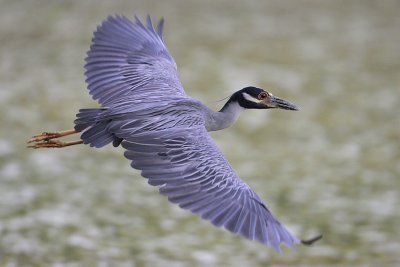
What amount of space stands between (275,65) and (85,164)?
19.3ft

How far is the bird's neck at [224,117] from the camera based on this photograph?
8.61m

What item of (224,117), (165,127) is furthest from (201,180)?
(224,117)

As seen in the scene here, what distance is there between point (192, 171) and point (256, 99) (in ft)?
6.10

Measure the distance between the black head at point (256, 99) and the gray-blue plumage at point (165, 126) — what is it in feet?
0.03

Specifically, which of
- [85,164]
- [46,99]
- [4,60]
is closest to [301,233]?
[85,164]

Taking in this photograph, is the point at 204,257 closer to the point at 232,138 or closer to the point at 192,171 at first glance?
the point at 232,138

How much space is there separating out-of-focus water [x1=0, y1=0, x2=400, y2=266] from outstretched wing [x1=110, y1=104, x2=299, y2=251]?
3.89 meters

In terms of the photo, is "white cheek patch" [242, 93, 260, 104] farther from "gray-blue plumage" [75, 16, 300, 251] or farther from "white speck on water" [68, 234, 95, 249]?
"white speck on water" [68, 234, 95, 249]

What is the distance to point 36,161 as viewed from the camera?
576 inches

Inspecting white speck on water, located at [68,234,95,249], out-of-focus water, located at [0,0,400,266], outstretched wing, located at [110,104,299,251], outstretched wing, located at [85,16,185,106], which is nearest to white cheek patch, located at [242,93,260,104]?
outstretched wing, located at [85,16,185,106]

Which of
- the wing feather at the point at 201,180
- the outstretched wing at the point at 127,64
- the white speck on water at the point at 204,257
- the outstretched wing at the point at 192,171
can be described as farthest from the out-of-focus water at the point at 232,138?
the wing feather at the point at 201,180

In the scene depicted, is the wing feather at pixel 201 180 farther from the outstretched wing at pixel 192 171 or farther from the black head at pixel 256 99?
the black head at pixel 256 99

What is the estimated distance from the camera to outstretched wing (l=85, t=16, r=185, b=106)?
29.4 ft

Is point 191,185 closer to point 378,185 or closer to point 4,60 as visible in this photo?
point 378,185
